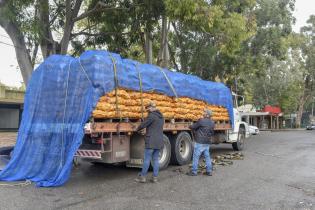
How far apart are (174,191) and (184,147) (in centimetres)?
448

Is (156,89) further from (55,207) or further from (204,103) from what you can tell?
(55,207)

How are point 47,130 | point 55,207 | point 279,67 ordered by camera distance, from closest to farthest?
point 55,207
point 47,130
point 279,67

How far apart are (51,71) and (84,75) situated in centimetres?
108

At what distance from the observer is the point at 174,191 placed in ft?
27.5

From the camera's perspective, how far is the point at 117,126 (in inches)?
380

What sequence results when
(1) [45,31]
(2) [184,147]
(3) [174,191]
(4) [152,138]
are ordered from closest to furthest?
(3) [174,191] → (4) [152,138] → (2) [184,147] → (1) [45,31]

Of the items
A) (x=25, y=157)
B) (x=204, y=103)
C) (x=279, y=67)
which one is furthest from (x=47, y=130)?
(x=279, y=67)

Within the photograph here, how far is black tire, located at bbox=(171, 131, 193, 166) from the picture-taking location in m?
12.0

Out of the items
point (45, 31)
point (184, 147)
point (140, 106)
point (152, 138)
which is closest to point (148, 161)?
point (152, 138)

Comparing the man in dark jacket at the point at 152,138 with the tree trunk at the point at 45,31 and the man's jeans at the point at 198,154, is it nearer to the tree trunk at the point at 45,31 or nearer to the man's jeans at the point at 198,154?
the man's jeans at the point at 198,154

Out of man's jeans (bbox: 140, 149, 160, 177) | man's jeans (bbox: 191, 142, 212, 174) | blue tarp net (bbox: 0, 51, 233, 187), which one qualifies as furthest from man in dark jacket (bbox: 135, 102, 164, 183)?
man's jeans (bbox: 191, 142, 212, 174)

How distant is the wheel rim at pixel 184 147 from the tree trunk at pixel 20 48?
5.47 metres

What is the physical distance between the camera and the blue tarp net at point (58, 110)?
9008 millimetres

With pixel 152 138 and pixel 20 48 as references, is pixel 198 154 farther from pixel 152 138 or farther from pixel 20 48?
pixel 20 48
